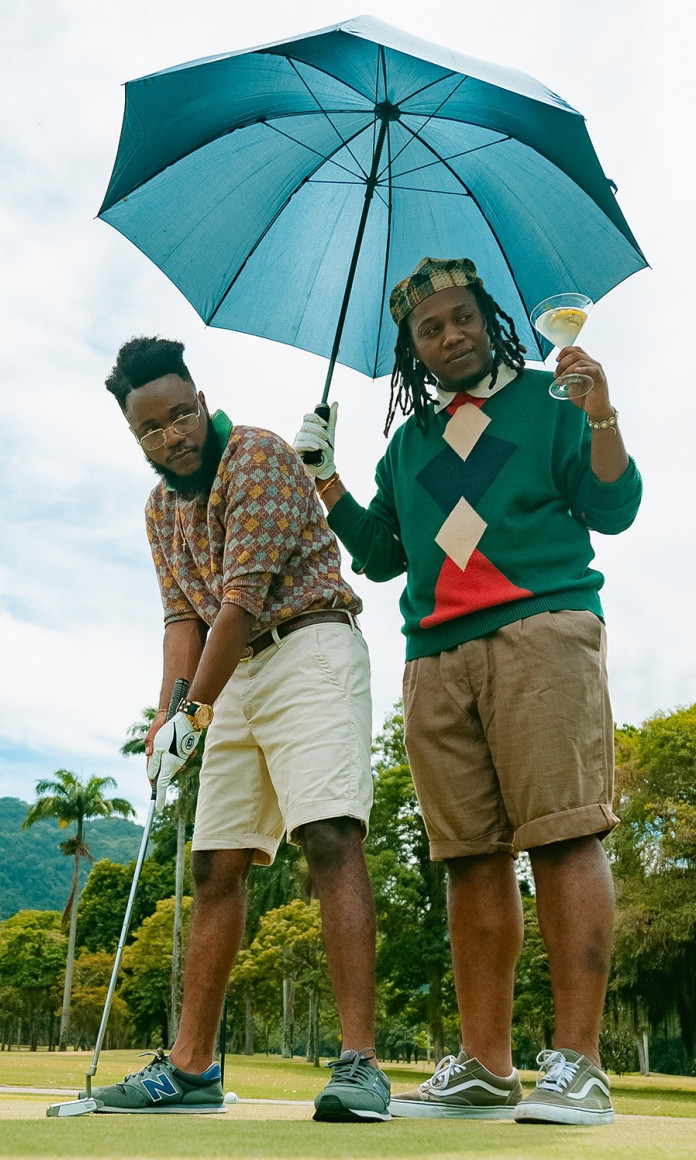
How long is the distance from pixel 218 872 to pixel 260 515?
1228 millimetres

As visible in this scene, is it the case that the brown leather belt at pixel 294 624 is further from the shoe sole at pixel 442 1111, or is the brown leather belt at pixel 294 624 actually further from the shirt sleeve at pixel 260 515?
the shoe sole at pixel 442 1111

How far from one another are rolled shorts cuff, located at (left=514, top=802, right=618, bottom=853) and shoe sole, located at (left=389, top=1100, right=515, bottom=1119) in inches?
32.2

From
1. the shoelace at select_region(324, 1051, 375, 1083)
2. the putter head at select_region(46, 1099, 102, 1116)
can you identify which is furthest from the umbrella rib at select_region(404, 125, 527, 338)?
the putter head at select_region(46, 1099, 102, 1116)

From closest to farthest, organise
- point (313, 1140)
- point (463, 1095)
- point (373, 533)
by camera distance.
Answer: point (313, 1140) < point (463, 1095) < point (373, 533)

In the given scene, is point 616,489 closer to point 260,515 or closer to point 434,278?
point 434,278

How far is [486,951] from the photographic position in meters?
3.54

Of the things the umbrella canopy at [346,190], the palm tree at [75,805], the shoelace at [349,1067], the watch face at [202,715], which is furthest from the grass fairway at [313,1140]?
the palm tree at [75,805]

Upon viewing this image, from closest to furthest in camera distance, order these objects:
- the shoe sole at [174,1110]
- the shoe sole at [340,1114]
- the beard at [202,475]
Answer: the shoe sole at [340,1114] → the shoe sole at [174,1110] → the beard at [202,475]

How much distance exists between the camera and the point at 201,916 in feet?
11.6

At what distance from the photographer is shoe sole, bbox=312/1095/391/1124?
2803 mm

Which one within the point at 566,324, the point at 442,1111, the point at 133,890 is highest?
the point at 566,324

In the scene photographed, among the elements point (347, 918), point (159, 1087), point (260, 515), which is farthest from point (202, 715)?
point (159, 1087)

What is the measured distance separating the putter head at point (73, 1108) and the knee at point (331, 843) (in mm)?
897

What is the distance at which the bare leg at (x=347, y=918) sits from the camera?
3094 millimetres
